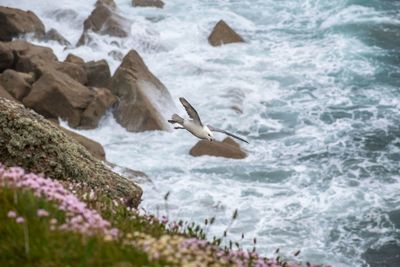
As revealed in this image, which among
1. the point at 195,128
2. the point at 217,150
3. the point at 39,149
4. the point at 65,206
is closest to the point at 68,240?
the point at 65,206

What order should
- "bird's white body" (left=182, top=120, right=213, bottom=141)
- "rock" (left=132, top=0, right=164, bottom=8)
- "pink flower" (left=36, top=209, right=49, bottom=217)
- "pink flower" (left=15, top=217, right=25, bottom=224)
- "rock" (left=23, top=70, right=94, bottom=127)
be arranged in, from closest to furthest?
1. "pink flower" (left=15, top=217, right=25, bottom=224)
2. "pink flower" (left=36, top=209, right=49, bottom=217)
3. "bird's white body" (left=182, top=120, right=213, bottom=141)
4. "rock" (left=23, top=70, right=94, bottom=127)
5. "rock" (left=132, top=0, right=164, bottom=8)

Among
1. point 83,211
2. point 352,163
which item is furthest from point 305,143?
point 83,211

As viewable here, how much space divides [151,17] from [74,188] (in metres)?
30.9

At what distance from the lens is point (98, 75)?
26.2 metres

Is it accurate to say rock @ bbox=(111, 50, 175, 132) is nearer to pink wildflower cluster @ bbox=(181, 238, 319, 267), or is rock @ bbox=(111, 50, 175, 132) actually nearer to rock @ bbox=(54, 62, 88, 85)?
rock @ bbox=(54, 62, 88, 85)

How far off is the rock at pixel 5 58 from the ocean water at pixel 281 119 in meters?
4.01

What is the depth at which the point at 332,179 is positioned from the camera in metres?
21.7

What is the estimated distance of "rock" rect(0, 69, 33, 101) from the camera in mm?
23047

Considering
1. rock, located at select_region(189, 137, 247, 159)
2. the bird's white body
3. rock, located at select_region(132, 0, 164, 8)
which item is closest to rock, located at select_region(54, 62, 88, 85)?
rock, located at select_region(189, 137, 247, 159)

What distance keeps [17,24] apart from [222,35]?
9067mm

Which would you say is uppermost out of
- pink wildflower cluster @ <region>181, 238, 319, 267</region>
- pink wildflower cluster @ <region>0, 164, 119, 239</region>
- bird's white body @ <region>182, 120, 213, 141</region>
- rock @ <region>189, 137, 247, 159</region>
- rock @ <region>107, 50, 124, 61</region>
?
pink wildflower cluster @ <region>0, 164, 119, 239</region>

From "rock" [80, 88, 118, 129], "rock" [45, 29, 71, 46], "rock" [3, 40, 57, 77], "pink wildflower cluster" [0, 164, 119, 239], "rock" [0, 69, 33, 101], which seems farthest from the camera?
"rock" [45, 29, 71, 46]

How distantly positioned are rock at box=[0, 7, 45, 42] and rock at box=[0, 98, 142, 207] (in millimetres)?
21863

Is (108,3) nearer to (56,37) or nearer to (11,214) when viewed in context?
(56,37)
